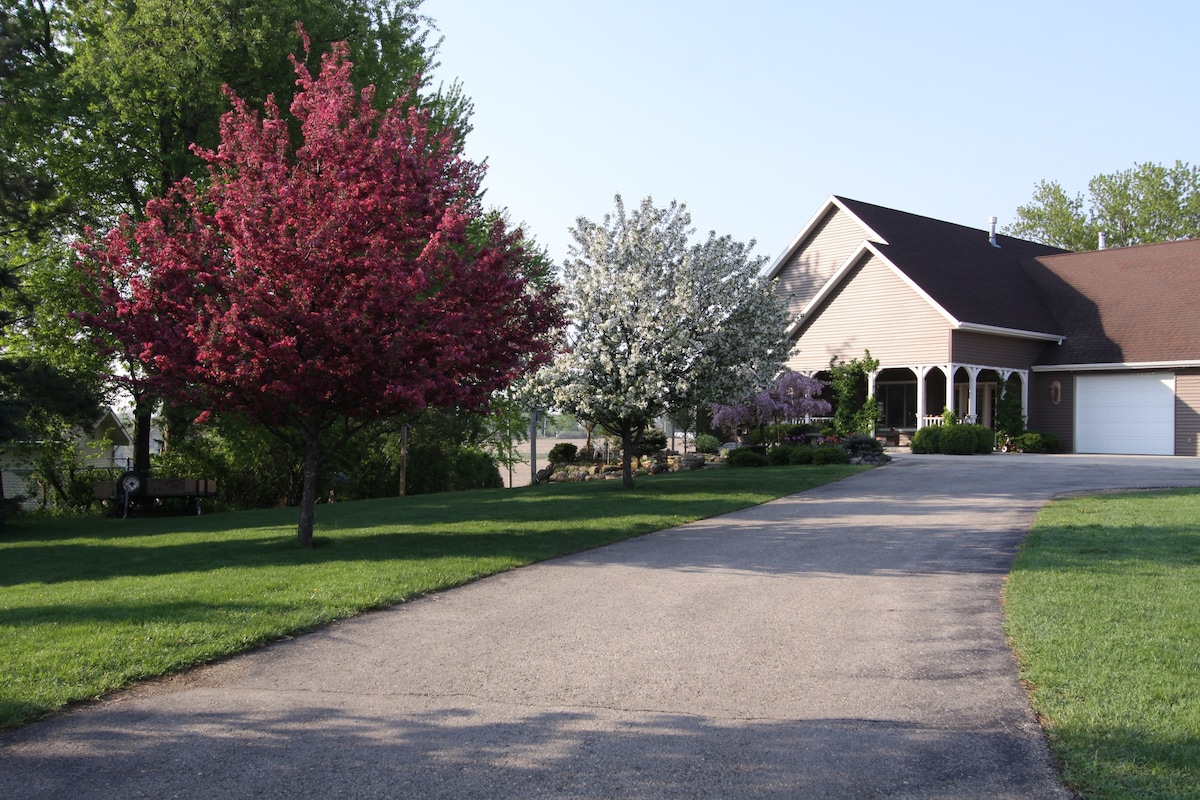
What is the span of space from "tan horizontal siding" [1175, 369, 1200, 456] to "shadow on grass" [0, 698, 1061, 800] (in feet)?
92.8

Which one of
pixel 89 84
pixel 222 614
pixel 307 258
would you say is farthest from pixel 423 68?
pixel 222 614

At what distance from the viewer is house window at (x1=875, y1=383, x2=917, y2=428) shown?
33.1 m

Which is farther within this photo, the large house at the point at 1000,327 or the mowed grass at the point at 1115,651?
the large house at the point at 1000,327

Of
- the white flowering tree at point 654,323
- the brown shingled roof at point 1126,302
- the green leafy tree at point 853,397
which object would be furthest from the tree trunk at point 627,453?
the brown shingled roof at point 1126,302

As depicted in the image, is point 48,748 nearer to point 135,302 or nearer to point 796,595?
point 796,595

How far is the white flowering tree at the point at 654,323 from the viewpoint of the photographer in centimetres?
1770

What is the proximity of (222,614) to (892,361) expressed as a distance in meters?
26.2

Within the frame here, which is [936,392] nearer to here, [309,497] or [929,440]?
[929,440]

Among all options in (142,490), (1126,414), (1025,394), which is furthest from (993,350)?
(142,490)

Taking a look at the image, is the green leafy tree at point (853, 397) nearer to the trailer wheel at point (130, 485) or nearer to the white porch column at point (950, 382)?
the white porch column at point (950, 382)

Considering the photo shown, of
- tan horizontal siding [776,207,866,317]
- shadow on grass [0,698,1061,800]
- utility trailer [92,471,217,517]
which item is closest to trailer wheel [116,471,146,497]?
utility trailer [92,471,217,517]

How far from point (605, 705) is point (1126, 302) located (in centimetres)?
3179

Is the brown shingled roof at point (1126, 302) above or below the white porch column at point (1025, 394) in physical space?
above

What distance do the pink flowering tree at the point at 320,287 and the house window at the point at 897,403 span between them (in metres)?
23.9
